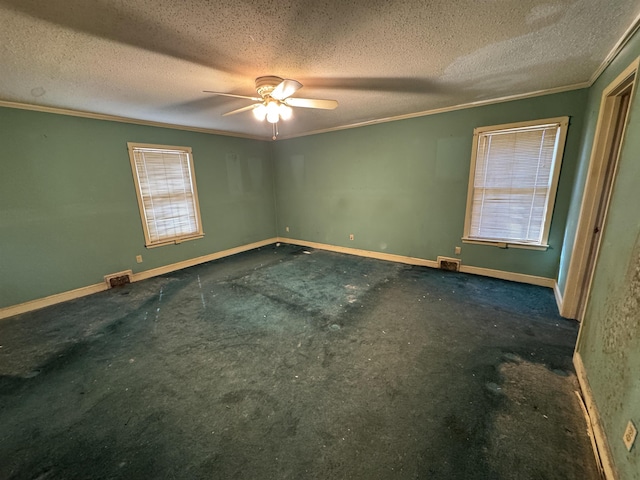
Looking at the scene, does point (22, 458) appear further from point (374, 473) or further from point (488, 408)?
point (488, 408)

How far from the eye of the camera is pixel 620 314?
140 cm

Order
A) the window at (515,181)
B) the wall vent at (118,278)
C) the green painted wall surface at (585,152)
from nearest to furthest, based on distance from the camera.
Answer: the green painted wall surface at (585,152) < the window at (515,181) < the wall vent at (118,278)

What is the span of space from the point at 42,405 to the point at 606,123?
15.9 feet

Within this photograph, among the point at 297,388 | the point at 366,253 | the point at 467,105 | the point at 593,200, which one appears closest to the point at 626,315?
the point at 593,200

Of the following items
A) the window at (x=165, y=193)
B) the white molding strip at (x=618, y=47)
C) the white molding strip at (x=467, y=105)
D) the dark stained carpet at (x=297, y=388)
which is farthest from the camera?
the window at (x=165, y=193)

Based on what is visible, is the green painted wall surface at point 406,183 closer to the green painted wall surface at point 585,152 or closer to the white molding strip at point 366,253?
the white molding strip at point 366,253

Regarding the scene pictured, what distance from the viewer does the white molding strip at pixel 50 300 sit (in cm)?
299

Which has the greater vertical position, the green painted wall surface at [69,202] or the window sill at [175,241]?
the green painted wall surface at [69,202]

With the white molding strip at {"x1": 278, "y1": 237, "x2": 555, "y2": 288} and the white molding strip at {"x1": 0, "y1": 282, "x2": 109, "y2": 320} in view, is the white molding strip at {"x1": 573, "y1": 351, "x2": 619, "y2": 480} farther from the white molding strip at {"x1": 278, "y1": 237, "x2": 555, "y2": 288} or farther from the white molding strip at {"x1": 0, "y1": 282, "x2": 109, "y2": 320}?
the white molding strip at {"x1": 0, "y1": 282, "x2": 109, "y2": 320}

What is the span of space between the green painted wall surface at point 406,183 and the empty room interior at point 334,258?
34mm

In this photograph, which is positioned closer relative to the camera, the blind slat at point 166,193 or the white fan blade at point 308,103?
the white fan blade at point 308,103

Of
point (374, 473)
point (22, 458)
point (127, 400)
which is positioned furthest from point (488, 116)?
point (22, 458)

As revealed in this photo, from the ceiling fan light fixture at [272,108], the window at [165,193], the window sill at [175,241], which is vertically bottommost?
the window sill at [175,241]

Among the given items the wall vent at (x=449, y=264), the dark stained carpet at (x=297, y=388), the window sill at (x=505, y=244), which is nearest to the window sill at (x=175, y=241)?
the dark stained carpet at (x=297, y=388)
